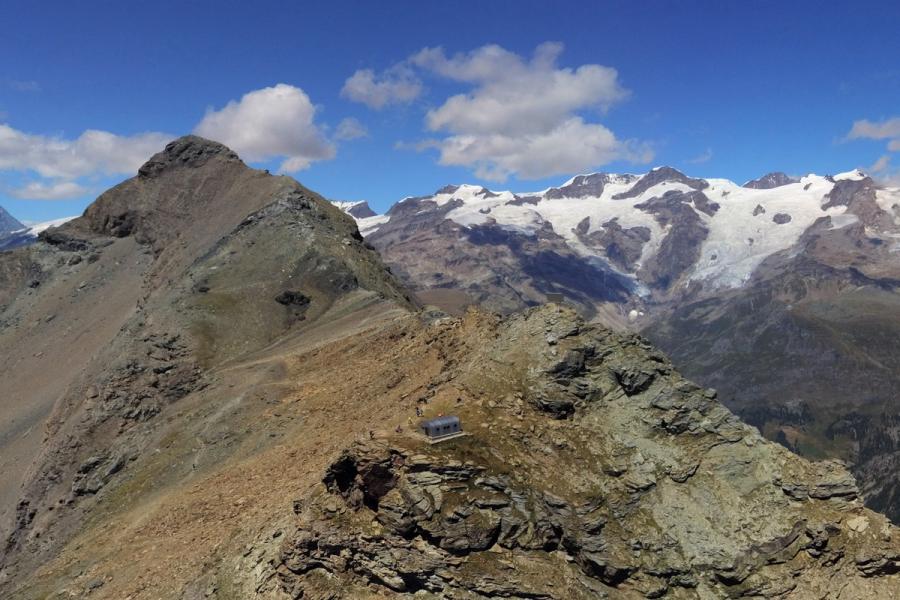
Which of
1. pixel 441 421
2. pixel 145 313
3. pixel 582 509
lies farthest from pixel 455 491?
pixel 145 313

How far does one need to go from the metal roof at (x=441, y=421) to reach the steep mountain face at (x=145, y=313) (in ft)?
155

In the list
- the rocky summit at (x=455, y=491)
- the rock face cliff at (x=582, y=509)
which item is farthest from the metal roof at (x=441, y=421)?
the rock face cliff at (x=582, y=509)

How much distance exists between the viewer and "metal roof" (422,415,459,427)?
39094 mm

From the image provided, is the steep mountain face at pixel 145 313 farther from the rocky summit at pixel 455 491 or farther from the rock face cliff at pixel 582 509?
the rock face cliff at pixel 582 509

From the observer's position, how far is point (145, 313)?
115 m

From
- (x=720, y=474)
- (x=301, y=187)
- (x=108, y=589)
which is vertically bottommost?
(x=108, y=589)

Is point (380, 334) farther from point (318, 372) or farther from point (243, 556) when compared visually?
point (243, 556)

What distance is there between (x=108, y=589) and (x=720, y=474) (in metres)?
42.4

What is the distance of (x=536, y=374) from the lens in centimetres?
4550

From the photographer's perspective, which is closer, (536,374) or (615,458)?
(615,458)

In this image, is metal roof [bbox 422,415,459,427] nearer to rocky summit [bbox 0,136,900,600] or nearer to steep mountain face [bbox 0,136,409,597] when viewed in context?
rocky summit [bbox 0,136,900,600]

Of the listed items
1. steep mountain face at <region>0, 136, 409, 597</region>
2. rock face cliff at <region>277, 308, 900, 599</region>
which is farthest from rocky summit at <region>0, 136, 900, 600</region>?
steep mountain face at <region>0, 136, 409, 597</region>

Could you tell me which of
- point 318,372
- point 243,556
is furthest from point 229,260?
point 243,556

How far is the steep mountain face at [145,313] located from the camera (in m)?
79.9
